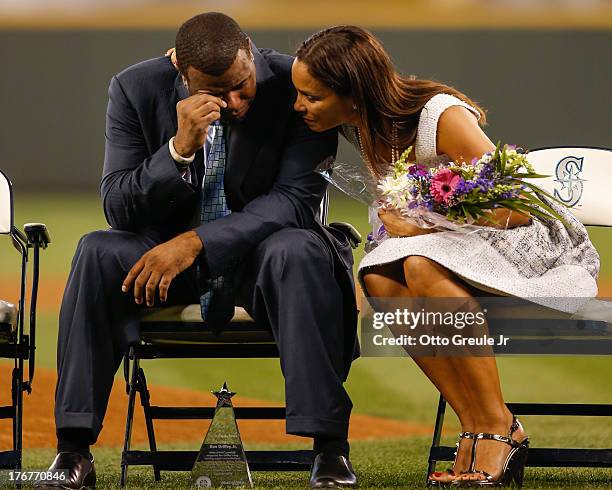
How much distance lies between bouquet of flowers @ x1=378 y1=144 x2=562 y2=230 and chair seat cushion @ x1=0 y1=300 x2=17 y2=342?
1.00 m

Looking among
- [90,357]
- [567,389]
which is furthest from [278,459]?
[567,389]

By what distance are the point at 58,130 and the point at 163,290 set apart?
6.49 m

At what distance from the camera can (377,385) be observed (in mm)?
6883

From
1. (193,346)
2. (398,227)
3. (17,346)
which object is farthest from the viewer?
(193,346)

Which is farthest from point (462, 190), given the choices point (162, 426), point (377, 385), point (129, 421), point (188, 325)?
point (377, 385)

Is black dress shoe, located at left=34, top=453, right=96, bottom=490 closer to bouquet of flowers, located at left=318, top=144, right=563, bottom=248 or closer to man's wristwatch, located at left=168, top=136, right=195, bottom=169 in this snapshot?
man's wristwatch, located at left=168, top=136, right=195, bottom=169

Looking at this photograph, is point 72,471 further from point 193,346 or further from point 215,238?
point 215,238

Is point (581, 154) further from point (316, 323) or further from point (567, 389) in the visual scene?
point (567, 389)

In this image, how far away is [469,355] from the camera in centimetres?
259

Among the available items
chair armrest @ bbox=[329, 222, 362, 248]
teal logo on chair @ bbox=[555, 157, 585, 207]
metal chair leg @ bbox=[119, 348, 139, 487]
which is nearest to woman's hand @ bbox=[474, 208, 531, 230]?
chair armrest @ bbox=[329, 222, 362, 248]

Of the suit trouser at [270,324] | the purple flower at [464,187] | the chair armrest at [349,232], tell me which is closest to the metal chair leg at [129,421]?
the suit trouser at [270,324]

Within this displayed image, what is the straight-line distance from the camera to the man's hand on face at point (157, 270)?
8.67 ft

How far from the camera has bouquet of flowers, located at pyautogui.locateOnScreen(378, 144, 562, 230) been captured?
265 cm

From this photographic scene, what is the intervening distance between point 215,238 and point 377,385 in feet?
14.1
